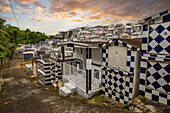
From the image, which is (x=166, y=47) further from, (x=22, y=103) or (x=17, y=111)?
(x=22, y=103)

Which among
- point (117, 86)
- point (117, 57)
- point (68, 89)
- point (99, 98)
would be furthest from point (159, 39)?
point (68, 89)

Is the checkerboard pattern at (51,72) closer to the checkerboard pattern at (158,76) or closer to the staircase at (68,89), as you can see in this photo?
the staircase at (68,89)

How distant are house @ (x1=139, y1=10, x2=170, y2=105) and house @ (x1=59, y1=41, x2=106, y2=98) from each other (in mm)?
2759

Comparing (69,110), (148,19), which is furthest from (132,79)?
(69,110)

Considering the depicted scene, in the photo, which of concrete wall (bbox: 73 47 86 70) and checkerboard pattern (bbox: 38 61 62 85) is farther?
checkerboard pattern (bbox: 38 61 62 85)

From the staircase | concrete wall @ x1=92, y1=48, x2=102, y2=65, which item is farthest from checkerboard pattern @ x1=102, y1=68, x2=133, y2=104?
the staircase

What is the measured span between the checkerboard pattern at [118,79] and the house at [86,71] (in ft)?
2.42

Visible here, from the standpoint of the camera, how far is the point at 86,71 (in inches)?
260

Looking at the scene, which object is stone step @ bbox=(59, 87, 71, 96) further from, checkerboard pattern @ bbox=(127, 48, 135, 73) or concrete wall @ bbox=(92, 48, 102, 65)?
checkerboard pattern @ bbox=(127, 48, 135, 73)

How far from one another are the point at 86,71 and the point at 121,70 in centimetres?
215

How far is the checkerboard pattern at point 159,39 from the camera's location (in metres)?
4.05

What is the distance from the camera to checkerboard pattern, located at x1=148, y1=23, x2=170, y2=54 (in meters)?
4.05

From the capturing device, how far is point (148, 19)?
4.48 m

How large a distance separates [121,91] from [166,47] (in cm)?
295
